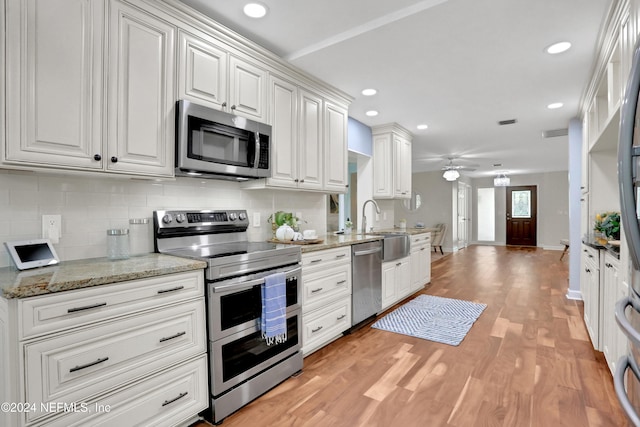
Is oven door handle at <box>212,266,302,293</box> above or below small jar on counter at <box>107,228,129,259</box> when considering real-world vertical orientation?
below

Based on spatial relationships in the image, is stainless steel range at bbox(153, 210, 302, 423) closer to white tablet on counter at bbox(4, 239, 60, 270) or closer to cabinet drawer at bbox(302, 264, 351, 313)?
cabinet drawer at bbox(302, 264, 351, 313)

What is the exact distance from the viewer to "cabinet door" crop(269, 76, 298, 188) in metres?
2.60

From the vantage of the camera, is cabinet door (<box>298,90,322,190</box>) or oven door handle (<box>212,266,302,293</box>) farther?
cabinet door (<box>298,90,322,190</box>)

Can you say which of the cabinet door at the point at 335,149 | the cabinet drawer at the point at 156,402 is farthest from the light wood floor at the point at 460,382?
the cabinet door at the point at 335,149

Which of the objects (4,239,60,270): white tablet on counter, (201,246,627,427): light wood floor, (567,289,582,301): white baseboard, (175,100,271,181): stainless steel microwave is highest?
(175,100,271,181): stainless steel microwave

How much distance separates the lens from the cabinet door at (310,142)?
2.88 m

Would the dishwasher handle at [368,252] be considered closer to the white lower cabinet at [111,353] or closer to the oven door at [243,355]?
the oven door at [243,355]

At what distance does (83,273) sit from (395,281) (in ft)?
10.3

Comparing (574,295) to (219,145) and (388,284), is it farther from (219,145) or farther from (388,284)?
(219,145)

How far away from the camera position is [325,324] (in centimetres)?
265

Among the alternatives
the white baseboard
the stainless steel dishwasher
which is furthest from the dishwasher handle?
the white baseboard

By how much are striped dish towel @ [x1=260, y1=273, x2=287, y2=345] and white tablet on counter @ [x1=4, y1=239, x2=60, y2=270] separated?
1.10 metres

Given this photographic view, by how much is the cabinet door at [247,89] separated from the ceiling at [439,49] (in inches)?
10.0

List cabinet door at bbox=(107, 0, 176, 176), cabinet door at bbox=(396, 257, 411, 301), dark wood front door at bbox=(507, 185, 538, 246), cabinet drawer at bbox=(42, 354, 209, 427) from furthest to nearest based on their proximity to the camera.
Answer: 1. dark wood front door at bbox=(507, 185, 538, 246)
2. cabinet door at bbox=(396, 257, 411, 301)
3. cabinet door at bbox=(107, 0, 176, 176)
4. cabinet drawer at bbox=(42, 354, 209, 427)
